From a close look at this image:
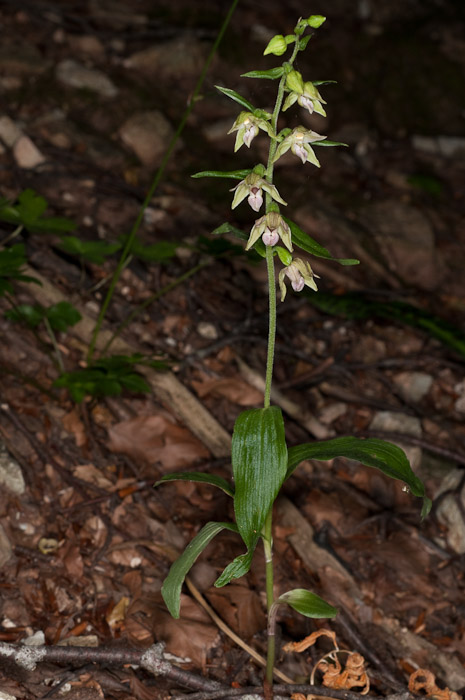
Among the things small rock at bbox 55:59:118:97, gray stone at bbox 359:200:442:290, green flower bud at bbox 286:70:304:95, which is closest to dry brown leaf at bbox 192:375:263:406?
green flower bud at bbox 286:70:304:95

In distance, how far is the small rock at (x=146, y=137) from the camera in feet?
16.6

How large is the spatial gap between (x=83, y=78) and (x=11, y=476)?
3.50 meters

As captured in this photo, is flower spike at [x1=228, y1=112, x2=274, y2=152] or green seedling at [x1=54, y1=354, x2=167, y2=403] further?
green seedling at [x1=54, y1=354, x2=167, y2=403]

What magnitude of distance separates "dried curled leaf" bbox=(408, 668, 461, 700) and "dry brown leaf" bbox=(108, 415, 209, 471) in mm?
1287

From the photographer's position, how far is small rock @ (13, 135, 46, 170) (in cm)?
454

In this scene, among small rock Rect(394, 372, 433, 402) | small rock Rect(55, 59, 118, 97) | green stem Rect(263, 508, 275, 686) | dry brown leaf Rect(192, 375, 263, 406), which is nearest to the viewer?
green stem Rect(263, 508, 275, 686)

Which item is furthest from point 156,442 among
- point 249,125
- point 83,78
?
point 83,78

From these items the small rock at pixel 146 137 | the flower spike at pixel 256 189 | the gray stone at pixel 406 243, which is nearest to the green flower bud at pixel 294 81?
the flower spike at pixel 256 189

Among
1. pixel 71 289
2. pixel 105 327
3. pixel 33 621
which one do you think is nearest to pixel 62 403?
pixel 105 327

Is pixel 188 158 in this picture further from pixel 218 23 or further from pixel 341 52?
pixel 341 52

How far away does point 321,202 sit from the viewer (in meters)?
5.40

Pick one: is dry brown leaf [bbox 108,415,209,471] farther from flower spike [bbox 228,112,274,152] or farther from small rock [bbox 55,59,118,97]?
small rock [bbox 55,59,118,97]

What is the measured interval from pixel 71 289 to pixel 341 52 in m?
4.02

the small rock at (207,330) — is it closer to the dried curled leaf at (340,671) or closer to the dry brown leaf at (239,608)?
the dry brown leaf at (239,608)
